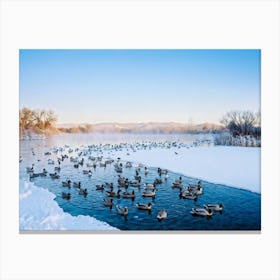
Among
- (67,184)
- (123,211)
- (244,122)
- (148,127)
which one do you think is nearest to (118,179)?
(123,211)

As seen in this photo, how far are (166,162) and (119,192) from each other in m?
0.59

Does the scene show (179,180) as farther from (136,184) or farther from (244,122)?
(244,122)

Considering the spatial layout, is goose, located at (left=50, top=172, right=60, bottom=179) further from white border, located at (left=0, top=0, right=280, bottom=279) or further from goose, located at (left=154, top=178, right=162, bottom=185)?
goose, located at (left=154, top=178, right=162, bottom=185)

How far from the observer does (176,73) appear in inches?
154

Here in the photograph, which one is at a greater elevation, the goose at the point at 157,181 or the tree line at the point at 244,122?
the tree line at the point at 244,122

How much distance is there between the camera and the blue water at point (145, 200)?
12.4ft

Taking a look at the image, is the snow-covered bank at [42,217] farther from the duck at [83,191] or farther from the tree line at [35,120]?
the tree line at [35,120]

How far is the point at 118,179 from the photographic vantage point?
13.0 feet

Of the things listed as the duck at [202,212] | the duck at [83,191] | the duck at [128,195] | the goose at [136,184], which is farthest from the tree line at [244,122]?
the duck at [83,191]
